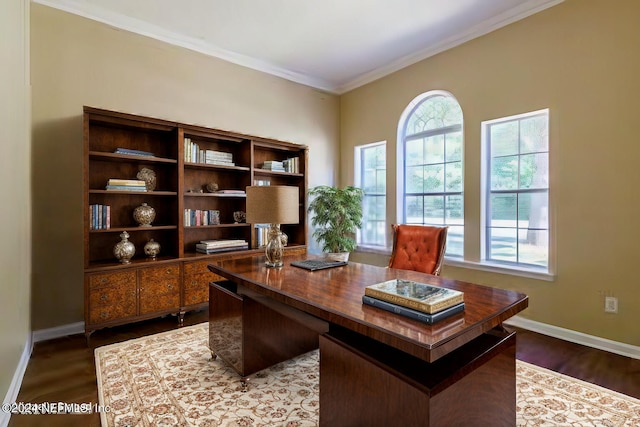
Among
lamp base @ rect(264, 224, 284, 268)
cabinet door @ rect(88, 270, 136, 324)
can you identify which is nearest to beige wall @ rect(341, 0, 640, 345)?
lamp base @ rect(264, 224, 284, 268)

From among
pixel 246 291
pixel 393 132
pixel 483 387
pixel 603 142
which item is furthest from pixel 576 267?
pixel 246 291

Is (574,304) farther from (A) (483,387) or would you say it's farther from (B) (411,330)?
(B) (411,330)

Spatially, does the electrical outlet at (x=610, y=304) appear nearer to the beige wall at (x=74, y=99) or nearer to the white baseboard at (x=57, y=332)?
the beige wall at (x=74, y=99)

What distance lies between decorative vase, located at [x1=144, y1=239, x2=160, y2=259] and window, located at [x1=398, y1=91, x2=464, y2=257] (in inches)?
115

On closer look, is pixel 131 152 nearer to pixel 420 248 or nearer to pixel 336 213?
pixel 336 213

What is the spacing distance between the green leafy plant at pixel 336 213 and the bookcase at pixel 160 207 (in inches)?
18.2

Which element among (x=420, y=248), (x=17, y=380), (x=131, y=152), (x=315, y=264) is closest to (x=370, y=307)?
(x=315, y=264)

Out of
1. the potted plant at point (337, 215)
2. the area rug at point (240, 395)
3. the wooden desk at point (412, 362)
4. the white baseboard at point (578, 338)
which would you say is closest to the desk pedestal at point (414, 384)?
the wooden desk at point (412, 362)

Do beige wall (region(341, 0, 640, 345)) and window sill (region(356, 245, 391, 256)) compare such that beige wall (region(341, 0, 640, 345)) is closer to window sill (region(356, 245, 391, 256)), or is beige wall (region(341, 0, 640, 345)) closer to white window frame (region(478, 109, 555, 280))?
white window frame (region(478, 109, 555, 280))

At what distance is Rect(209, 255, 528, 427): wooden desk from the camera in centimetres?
109

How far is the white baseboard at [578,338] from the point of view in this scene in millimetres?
2479

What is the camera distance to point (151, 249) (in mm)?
3152

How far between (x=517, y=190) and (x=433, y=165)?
1.02 metres

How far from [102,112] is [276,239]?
1940mm
